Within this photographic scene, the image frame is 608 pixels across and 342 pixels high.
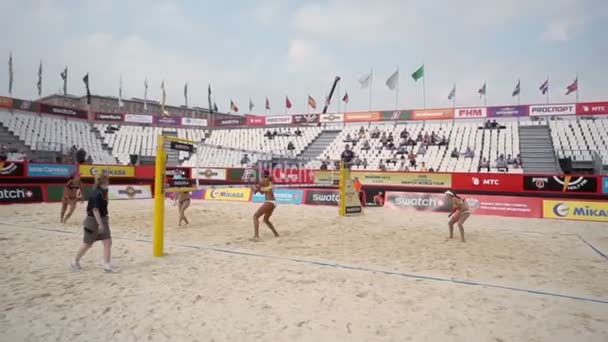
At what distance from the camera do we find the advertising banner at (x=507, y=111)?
32219 mm

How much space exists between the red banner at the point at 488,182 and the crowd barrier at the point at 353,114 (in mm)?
18118

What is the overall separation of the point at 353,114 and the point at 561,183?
24.7 meters

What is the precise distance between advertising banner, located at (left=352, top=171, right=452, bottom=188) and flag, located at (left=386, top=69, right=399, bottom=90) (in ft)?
81.3

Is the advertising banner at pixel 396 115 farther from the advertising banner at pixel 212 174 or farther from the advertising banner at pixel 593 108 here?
the advertising banner at pixel 212 174

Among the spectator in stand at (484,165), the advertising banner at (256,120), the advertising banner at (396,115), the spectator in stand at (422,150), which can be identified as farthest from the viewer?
the advertising banner at (256,120)

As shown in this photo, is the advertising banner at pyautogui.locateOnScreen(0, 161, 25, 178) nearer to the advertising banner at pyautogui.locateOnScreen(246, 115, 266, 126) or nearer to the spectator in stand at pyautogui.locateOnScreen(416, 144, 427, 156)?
the advertising banner at pyautogui.locateOnScreen(246, 115, 266, 126)

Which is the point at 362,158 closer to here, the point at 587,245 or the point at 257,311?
the point at 587,245

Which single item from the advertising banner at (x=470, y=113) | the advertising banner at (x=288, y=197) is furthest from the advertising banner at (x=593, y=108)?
the advertising banner at (x=288, y=197)

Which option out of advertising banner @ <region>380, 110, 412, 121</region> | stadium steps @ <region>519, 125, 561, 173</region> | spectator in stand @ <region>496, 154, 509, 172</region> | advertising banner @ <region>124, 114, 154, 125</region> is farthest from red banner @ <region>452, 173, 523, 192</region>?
advertising banner @ <region>124, 114, 154, 125</region>

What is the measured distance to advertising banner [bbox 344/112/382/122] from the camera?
3766 cm

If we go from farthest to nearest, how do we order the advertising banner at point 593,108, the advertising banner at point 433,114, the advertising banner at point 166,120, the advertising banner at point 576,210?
the advertising banner at point 166,120 → the advertising banner at point 433,114 → the advertising banner at point 593,108 → the advertising banner at point 576,210

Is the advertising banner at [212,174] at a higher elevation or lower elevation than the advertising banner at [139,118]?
lower

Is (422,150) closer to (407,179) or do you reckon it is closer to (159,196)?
(407,179)

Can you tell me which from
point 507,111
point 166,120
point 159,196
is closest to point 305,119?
point 166,120
